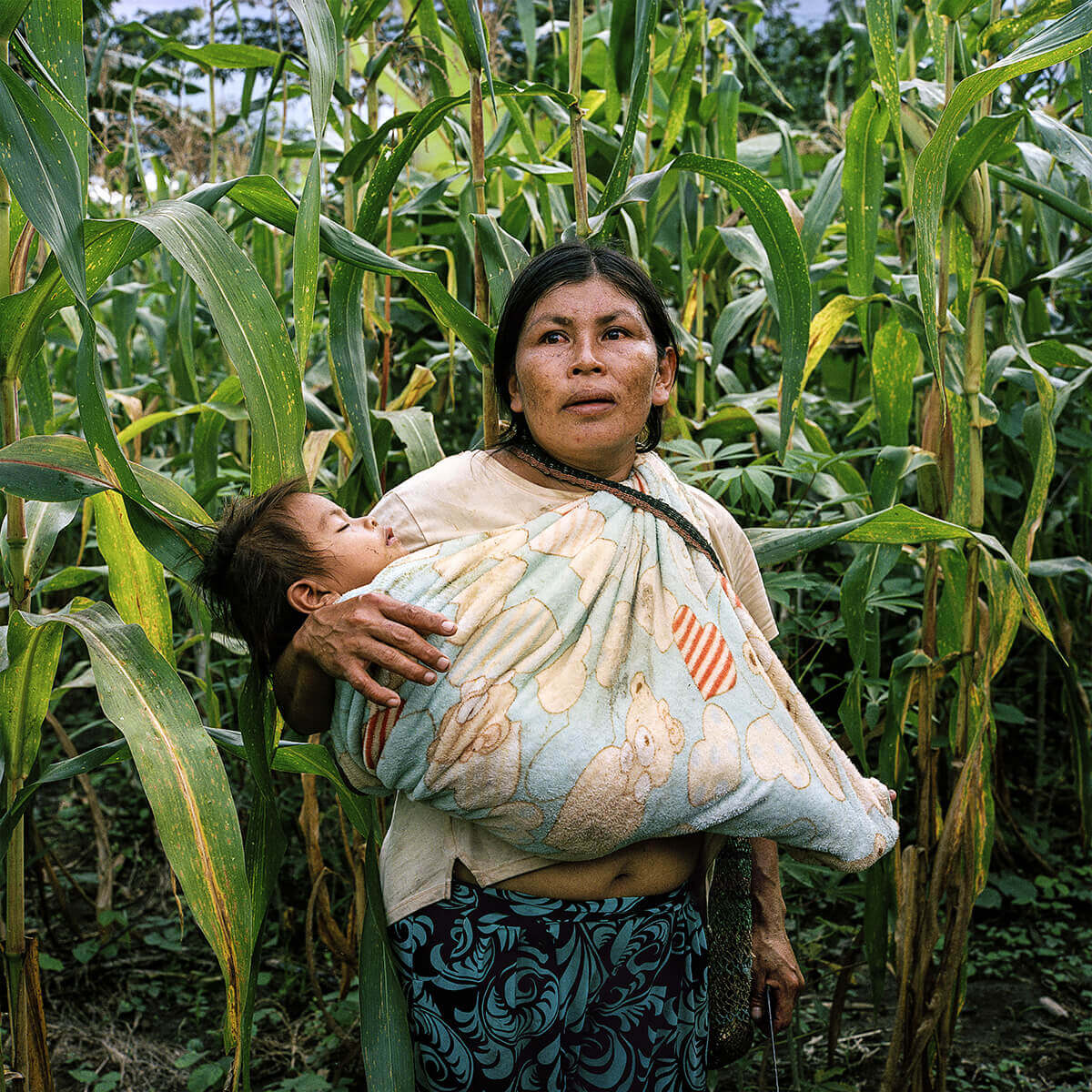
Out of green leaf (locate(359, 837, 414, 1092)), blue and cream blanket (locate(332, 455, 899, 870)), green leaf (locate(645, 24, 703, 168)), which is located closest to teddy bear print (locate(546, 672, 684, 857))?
blue and cream blanket (locate(332, 455, 899, 870))

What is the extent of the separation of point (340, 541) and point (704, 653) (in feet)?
1.34

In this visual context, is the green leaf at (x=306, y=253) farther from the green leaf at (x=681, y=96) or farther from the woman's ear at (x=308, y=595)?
the green leaf at (x=681, y=96)

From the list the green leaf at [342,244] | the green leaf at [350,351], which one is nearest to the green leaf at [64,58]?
the green leaf at [342,244]

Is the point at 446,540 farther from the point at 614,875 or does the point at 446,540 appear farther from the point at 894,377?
the point at 894,377

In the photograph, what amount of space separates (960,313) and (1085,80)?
345 mm

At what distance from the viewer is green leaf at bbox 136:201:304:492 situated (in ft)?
3.25

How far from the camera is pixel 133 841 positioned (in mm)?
2645

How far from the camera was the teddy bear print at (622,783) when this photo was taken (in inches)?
40.5

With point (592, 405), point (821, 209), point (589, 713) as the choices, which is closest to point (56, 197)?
point (592, 405)

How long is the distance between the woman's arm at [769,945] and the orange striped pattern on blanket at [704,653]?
0.34 metres

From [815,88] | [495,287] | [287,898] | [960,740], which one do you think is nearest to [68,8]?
[495,287]

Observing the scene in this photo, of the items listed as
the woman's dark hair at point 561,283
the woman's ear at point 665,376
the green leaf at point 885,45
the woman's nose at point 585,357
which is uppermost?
the green leaf at point 885,45

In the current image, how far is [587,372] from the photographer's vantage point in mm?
1157

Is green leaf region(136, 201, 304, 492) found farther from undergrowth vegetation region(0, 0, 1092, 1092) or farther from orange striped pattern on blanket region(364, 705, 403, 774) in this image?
orange striped pattern on blanket region(364, 705, 403, 774)
